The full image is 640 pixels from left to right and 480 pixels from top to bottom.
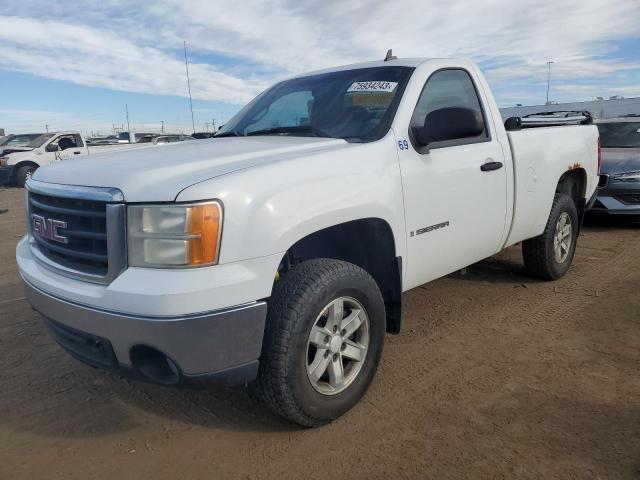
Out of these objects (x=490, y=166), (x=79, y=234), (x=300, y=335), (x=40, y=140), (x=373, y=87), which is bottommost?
(x=300, y=335)

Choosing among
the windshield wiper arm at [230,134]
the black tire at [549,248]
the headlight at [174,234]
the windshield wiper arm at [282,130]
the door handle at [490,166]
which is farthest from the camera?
the black tire at [549,248]

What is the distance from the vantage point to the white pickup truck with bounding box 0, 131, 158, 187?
1744 centimetres

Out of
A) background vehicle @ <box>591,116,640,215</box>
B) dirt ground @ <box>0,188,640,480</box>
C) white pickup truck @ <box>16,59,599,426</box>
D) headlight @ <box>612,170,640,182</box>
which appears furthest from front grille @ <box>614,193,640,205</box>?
white pickup truck @ <box>16,59,599,426</box>

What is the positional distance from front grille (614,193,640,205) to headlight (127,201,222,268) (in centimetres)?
711

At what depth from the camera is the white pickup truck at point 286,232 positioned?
7.30ft

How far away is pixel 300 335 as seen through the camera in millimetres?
2473

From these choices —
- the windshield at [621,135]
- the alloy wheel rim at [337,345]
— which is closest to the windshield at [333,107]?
the alloy wheel rim at [337,345]

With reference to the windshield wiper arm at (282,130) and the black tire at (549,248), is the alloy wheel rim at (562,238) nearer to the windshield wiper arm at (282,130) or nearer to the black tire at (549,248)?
the black tire at (549,248)

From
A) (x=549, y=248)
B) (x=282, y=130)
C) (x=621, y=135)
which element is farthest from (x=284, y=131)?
(x=621, y=135)

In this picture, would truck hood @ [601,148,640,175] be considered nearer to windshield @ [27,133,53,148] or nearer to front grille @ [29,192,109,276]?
front grille @ [29,192,109,276]

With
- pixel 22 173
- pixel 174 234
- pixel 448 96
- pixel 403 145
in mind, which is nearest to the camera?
pixel 174 234

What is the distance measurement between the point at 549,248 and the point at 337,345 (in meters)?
2.91

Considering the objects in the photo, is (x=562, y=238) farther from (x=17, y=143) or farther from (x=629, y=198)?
(x=17, y=143)

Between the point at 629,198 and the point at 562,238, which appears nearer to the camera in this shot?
the point at 562,238
